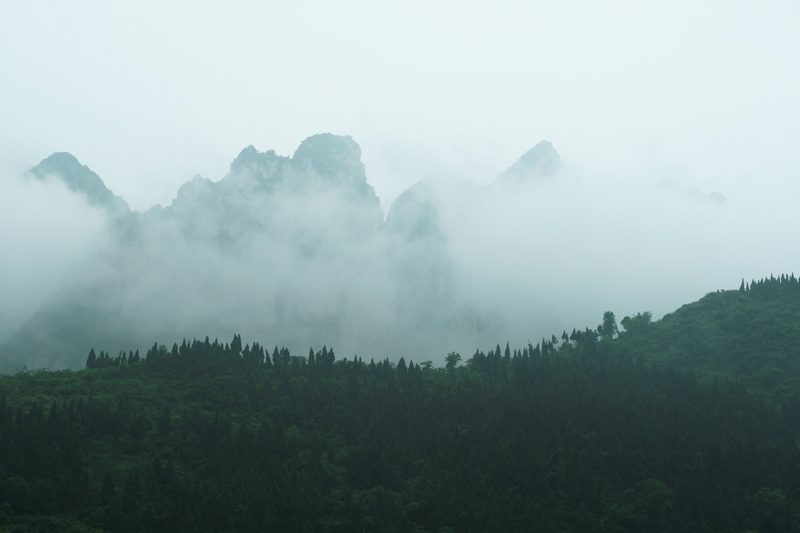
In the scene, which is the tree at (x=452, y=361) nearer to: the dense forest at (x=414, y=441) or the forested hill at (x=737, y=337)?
the dense forest at (x=414, y=441)

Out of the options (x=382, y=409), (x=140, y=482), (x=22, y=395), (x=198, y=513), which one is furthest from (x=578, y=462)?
(x=22, y=395)

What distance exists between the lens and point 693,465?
8519 centimetres

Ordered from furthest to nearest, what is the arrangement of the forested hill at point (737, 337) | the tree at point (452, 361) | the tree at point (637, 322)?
1. the tree at point (637, 322)
2. the tree at point (452, 361)
3. the forested hill at point (737, 337)

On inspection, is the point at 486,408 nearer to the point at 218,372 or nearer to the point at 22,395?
the point at 218,372

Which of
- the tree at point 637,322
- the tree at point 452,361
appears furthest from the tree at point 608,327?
the tree at point 452,361

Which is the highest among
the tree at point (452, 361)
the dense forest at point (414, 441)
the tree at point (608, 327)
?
the tree at point (608, 327)

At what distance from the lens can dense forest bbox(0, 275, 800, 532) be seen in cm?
7762

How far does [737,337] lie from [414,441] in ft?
231

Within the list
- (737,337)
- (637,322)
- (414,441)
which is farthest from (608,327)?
(414,441)

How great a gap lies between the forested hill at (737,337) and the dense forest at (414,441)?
0.49 m

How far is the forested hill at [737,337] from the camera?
393 feet

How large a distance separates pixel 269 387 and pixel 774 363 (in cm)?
8410

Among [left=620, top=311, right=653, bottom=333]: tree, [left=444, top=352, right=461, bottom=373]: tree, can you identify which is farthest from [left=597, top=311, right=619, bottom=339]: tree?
[left=444, top=352, right=461, bottom=373]: tree

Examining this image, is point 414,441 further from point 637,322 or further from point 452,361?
point 637,322
